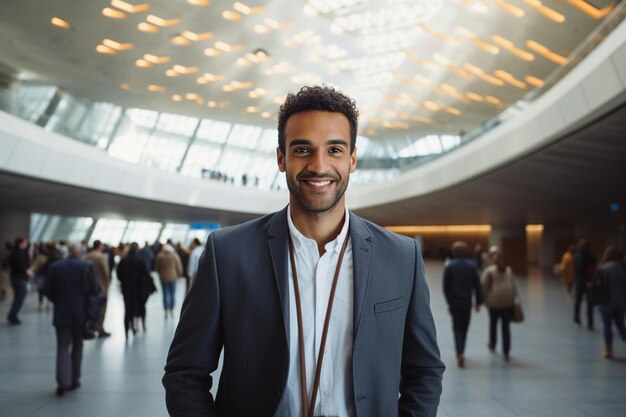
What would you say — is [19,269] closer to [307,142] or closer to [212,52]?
[307,142]

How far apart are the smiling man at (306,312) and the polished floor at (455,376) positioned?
434 centimetres

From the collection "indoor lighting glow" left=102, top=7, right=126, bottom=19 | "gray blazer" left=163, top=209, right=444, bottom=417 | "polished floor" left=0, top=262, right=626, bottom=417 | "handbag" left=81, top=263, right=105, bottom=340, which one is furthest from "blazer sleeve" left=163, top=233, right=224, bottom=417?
"indoor lighting glow" left=102, top=7, right=126, bottom=19

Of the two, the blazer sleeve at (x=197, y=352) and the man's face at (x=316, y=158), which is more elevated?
the man's face at (x=316, y=158)

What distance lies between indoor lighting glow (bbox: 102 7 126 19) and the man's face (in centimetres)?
2103

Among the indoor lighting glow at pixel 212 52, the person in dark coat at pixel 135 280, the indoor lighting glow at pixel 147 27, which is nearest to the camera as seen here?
the person in dark coat at pixel 135 280

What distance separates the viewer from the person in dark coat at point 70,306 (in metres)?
6.84

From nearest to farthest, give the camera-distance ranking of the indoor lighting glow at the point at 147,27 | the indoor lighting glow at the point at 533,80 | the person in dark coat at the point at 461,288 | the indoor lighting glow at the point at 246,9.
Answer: the person in dark coat at the point at 461,288 < the indoor lighting glow at the point at 246,9 < the indoor lighting glow at the point at 147,27 < the indoor lighting glow at the point at 533,80

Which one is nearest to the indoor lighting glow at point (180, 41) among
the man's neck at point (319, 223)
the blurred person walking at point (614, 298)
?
the blurred person walking at point (614, 298)

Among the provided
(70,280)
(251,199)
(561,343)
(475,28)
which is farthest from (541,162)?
(251,199)

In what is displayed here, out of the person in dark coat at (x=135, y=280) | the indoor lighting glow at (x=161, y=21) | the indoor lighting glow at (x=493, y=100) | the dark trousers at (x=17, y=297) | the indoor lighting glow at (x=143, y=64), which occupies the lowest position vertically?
the dark trousers at (x=17, y=297)

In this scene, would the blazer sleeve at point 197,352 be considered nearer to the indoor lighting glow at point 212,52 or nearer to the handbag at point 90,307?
the handbag at point 90,307

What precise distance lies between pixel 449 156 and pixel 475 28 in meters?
5.91

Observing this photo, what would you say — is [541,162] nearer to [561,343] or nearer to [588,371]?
[561,343]

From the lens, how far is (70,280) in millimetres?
7230
